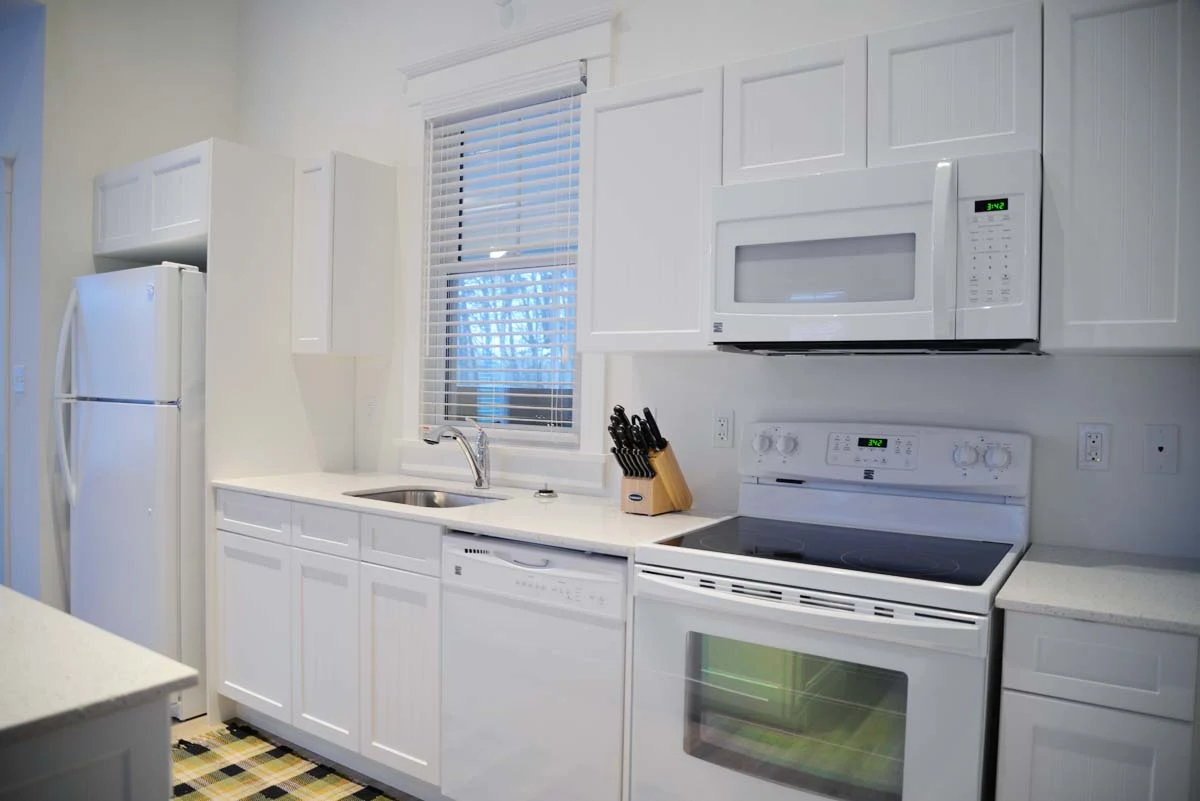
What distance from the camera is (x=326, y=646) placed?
2723 millimetres

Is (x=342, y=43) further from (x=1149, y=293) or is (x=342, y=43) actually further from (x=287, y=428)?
(x=1149, y=293)

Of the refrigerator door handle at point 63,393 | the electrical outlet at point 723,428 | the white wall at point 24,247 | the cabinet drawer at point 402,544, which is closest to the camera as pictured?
the cabinet drawer at point 402,544

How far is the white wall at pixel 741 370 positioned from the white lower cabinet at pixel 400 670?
3.08 feet

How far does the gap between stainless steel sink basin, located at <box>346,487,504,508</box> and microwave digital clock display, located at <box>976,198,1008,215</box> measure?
74.5 inches

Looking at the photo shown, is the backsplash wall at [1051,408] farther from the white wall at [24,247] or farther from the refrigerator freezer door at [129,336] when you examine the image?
the white wall at [24,247]

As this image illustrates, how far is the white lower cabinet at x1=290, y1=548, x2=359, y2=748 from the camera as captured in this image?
2.64 m

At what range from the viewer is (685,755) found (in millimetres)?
1890

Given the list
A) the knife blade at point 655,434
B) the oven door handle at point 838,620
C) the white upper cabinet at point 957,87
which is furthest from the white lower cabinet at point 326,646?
the white upper cabinet at point 957,87

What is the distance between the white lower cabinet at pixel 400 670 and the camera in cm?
242

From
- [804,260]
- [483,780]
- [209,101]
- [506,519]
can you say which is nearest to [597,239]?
[804,260]

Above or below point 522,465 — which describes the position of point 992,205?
above

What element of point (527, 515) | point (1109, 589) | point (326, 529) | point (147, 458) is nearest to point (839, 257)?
point (1109, 589)

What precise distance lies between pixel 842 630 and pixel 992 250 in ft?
2.89

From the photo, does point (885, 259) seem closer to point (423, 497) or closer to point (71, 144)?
point (423, 497)
